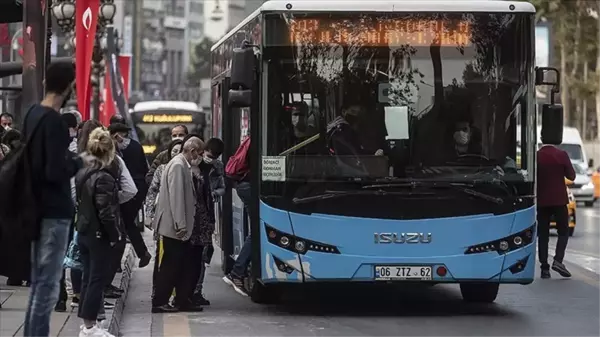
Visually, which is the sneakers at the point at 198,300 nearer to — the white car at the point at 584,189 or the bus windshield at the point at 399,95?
the bus windshield at the point at 399,95

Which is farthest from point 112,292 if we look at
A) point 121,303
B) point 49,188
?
point 49,188

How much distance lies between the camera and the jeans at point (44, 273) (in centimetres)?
845

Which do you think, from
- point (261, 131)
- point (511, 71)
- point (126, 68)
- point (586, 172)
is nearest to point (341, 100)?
point (261, 131)

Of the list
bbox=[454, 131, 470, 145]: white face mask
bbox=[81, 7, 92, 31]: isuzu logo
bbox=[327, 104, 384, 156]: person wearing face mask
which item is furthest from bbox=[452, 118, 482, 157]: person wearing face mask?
bbox=[81, 7, 92, 31]: isuzu logo

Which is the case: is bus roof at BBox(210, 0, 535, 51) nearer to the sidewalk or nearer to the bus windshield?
the bus windshield

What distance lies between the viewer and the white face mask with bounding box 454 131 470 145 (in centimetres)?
1265

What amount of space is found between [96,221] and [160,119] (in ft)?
129

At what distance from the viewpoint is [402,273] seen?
12.6 meters

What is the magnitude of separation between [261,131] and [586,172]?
3108cm

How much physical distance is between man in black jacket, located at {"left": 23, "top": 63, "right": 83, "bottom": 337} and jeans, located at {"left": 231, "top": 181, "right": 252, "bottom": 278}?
481 cm

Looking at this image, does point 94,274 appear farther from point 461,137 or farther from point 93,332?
point 461,137

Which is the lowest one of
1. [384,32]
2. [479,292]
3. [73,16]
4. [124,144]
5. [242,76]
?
[479,292]

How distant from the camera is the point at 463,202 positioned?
1258 centimetres

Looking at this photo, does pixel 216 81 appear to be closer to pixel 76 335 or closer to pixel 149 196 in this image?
pixel 149 196
